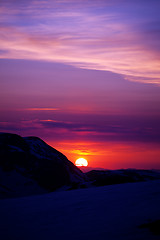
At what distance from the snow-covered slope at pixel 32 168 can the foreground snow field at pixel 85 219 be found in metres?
42.7

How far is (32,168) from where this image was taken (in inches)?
2480

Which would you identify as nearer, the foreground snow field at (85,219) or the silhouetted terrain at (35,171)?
the foreground snow field at (85,219)

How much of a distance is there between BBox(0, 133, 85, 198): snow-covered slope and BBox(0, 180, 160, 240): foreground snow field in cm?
4268

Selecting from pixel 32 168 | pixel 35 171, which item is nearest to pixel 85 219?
pixel 35 171

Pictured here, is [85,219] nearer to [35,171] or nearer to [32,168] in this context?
[35,171]

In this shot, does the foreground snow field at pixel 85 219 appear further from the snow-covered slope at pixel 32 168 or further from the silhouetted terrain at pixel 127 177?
the snow-covered slope at pixel 32 168

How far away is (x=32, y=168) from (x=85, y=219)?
56.0m

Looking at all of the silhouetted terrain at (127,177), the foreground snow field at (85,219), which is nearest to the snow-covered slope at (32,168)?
the silhouetted terrain at (127,177)

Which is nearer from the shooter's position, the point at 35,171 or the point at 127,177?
the point at 127,177

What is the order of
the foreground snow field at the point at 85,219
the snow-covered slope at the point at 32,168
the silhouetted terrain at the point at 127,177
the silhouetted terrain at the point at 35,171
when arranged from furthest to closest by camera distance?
the snow-covered slope at the point at 32,168 → the silhouetted terrain at the point at 35,171 → the silhouetted terrain at the point at 127,177 → the foreground snow field at the point at 85,219

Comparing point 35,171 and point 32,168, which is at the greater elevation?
point 32,168

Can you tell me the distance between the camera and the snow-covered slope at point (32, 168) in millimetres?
55706

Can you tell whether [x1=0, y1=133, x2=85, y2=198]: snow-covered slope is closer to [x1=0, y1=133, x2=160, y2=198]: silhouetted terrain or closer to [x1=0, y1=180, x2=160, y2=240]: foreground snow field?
[x1=0, y1=133, x2=160, y2=198]: silhouetted terrain

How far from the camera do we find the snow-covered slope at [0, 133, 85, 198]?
55.7 m
